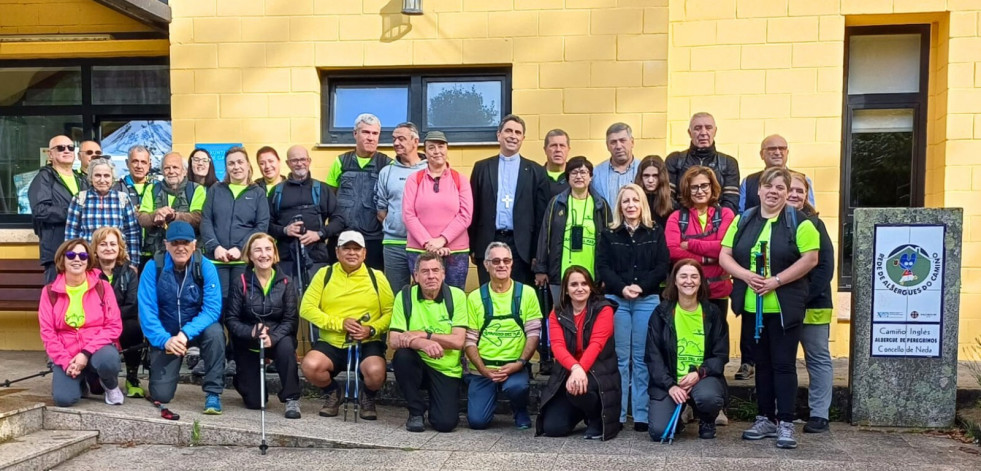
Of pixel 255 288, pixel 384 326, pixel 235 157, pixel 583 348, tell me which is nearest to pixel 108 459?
pixel 255 288

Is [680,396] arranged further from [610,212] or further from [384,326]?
[384,326]

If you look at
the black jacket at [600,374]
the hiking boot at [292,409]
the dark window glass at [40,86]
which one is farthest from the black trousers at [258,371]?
the dark window glass at [40,86]

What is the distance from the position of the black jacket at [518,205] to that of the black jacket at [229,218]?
5.64 ft

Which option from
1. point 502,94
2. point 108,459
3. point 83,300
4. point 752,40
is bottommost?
point 108,459

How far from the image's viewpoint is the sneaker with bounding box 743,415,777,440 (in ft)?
19.4

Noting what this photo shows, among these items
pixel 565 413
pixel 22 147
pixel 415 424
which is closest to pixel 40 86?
pixel 22 147

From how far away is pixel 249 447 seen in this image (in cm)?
586

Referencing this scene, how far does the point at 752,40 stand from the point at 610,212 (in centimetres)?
265

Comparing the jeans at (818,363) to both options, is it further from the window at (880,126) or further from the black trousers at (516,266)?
the window at (880,126)

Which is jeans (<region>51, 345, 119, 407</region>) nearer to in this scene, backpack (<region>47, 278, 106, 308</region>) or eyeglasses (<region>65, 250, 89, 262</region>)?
backpack (<region>47, 278, 106, 308</region>)

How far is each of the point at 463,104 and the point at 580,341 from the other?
9.80 ft

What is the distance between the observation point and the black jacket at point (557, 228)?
253 inches

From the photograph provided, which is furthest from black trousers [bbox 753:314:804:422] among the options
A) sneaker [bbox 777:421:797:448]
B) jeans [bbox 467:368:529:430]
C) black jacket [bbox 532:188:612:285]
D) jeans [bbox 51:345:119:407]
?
jeans [bbox 51:345:119:407]

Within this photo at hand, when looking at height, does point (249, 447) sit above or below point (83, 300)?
below
